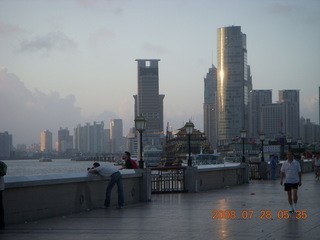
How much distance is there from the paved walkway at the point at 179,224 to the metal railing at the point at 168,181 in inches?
209

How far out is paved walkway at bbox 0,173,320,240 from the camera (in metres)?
12.3

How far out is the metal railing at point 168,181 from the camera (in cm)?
2530

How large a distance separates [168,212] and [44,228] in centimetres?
443

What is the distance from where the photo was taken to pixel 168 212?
17156 millimetres

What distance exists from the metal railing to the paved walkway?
209 inches

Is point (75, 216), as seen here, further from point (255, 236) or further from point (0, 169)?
point (255, 236)

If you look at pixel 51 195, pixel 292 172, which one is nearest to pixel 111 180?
pixel 51 195

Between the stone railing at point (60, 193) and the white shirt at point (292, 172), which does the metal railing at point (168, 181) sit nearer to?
the stone railing at point (60, 193)

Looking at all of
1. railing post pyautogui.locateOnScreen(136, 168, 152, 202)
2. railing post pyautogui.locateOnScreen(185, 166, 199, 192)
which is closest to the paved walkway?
railing post pyautogui.locateOnScreen(136, 168, 152, 202)

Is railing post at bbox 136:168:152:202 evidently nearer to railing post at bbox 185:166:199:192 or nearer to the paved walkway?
the paved walkway

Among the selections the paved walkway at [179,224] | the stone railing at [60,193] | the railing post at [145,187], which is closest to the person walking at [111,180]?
the stone railing at [60,193]

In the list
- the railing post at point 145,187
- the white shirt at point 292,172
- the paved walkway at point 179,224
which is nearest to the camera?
the paved walkway at point 179,224

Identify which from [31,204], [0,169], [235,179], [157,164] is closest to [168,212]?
[31,204]
